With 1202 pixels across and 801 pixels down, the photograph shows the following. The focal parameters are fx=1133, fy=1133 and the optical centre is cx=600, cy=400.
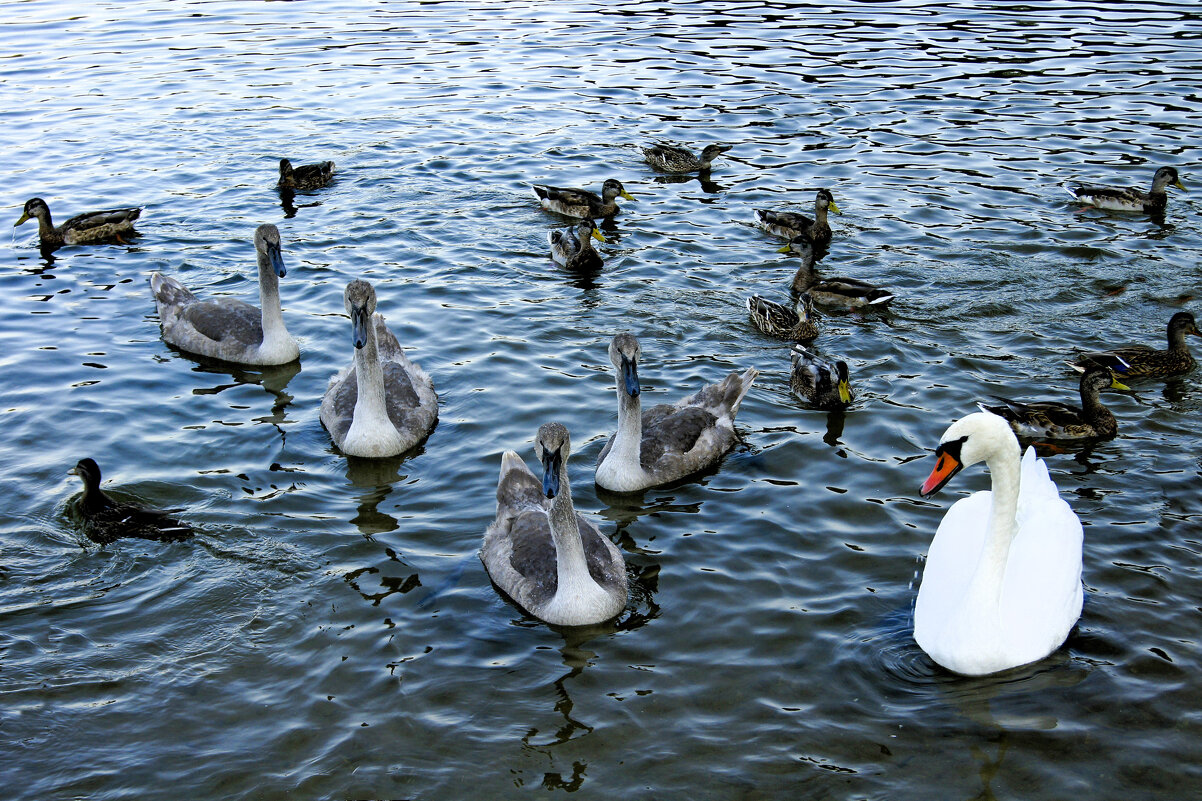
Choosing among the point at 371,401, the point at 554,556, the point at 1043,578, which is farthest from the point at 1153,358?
the point at 371,401

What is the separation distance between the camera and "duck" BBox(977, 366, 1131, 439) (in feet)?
33.7

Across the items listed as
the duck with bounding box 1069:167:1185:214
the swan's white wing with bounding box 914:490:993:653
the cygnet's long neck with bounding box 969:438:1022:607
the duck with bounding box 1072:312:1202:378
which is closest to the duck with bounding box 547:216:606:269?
the duck with bounding box 1072:312:1202:378

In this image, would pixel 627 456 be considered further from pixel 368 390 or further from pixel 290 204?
pixel 290 204

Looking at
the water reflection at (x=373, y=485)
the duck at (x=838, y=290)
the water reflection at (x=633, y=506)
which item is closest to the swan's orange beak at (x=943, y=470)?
the water reflection at (x=633, y=506)

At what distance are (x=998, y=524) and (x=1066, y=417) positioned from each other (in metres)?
3.19

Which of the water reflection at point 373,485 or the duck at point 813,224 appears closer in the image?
the water reflection at point 373,485

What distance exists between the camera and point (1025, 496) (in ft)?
27.6

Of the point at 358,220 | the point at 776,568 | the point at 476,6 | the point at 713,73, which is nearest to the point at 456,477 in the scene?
the point at 776,568

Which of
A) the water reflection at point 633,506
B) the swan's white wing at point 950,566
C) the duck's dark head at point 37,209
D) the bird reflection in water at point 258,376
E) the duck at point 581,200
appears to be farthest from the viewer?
the duck at point 581,200

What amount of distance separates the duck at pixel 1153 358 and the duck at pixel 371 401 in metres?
6.55

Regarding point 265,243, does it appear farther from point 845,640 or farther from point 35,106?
point 35,106

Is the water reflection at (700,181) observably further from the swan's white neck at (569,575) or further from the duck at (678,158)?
the swan's white neck at (569,575)

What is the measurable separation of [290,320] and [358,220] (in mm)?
3276

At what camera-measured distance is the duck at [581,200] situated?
16.2 meters
